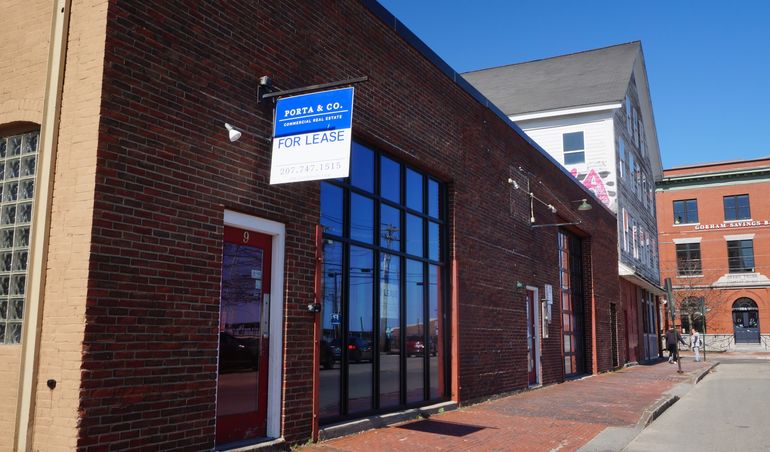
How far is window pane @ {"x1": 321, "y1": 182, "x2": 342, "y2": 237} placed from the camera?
859cm

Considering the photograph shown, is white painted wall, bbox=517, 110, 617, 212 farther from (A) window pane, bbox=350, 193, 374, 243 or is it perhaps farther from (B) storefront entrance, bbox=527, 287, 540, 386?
(A) window pane, bbox=350, 193, 374, 243

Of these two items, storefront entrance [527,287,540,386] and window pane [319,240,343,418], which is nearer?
window pane [319,240,343,418]

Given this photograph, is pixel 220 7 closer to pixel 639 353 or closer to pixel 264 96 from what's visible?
pixel 264 96

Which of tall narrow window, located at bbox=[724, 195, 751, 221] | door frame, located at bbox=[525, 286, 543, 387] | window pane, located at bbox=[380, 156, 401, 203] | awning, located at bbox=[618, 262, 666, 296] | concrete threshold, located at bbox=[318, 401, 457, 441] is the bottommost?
concrete threshold, located at bbox=[318, 401, 457, 441]

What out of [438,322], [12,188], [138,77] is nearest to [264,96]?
[138,77]

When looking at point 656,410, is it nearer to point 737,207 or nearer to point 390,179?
point 390,179

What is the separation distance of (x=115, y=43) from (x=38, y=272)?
6.90 feet

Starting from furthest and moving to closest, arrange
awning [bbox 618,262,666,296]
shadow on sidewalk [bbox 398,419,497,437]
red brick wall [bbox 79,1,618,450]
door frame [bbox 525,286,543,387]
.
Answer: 1. awning [bbox 618,262,666,296]
2. door frame [bbox 525,286,543,387]
3. shadow on sidewalk [bbox 398,419,497,437]
4. red brick wall [bbox 79,1,618,450]

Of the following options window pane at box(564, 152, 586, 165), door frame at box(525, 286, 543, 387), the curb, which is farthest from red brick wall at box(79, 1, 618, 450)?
window pane at box(564, 152, 586, 165)

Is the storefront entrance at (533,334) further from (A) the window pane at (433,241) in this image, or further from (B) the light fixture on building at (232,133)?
(B) the light fixture on building at (232,133)

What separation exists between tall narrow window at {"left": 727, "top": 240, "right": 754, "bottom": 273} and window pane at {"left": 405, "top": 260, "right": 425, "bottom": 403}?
152 feet

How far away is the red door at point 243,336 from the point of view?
6.85 metres

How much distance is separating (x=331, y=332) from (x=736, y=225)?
164ft

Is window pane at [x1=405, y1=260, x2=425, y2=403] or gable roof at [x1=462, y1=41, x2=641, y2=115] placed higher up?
gable roof at [x1=462, y1=41, x2=641, y2=115]
